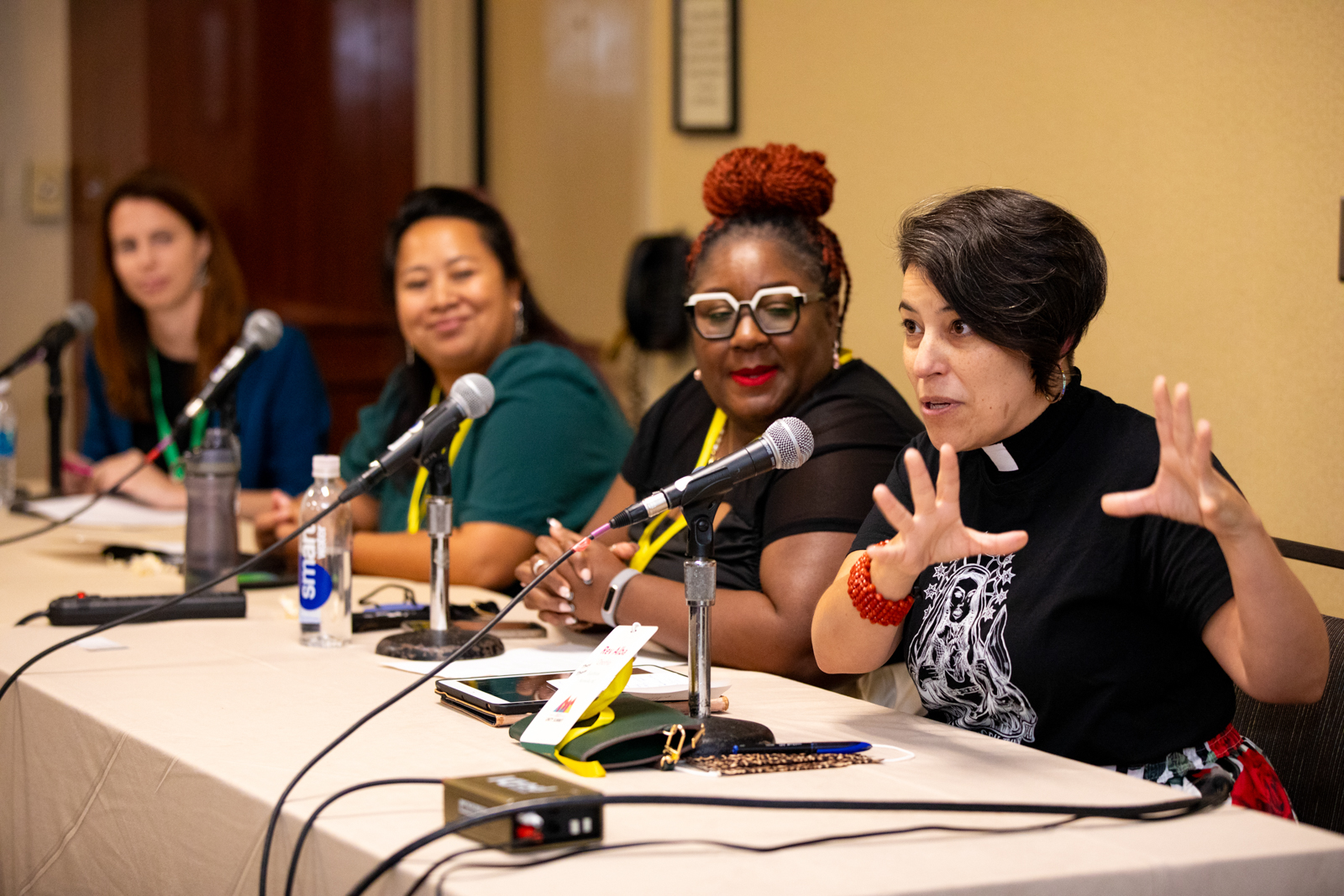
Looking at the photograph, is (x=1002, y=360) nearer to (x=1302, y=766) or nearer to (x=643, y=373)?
(x=1302, y=766)

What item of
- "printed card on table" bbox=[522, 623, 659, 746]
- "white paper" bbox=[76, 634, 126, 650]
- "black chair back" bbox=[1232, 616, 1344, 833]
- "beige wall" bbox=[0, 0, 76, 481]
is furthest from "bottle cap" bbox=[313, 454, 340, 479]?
"beige wall" bbox=[0, 0, 76, 481]


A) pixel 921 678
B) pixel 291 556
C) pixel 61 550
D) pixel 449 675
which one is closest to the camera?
pixel 921 678

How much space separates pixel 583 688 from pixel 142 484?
6.79 feet

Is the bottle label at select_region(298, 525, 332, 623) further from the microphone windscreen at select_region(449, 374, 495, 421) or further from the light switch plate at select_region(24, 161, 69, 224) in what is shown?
the light switch plate at select_region(24, 161, 69, 224)

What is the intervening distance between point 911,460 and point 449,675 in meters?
0.71

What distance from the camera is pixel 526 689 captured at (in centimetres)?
156

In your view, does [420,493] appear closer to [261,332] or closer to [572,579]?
[261,332]

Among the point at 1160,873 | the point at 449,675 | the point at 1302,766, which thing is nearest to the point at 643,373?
the point at 449,675

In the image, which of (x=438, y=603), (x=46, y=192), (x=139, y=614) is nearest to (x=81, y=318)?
(x=46, y=192)

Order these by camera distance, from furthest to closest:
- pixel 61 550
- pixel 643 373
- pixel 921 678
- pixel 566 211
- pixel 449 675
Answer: pixel 566 211 < pixel 643 373 < pixel 61 550 < pixel 449 675 < pixel 921 678

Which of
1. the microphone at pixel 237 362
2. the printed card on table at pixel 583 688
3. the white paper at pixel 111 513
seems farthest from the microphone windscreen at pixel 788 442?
the white paper at pixel 111 513

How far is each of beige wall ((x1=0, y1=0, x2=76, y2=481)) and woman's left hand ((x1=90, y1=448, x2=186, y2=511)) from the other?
1419 millimetres

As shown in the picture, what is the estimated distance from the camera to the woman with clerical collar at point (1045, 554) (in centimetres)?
142

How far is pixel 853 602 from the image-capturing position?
1521 millimetres
